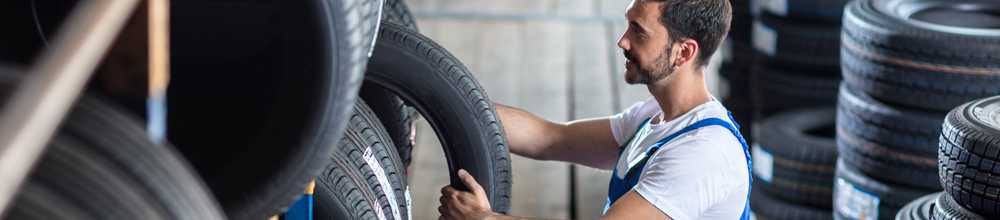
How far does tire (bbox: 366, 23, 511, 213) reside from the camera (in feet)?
11.1

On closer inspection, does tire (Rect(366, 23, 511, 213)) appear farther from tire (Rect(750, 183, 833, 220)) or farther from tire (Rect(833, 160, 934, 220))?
tire (Rect(750, 183, 833, 220))

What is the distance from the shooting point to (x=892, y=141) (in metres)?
5.05

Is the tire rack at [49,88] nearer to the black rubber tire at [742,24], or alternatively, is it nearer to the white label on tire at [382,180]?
the white label on tire at [382,180]

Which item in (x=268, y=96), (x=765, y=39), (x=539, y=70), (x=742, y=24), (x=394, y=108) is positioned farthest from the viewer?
(x=539, y=70)

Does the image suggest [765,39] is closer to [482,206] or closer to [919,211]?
[919,211]

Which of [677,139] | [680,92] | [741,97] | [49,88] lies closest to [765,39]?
[741,97]

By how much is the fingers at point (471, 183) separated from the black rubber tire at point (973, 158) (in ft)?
3.68

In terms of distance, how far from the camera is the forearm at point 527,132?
3.91 meters

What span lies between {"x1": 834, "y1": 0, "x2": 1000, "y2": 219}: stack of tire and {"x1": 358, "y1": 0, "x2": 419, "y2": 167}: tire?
155 cm

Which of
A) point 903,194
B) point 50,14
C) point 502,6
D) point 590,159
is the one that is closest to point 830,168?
point 903,194

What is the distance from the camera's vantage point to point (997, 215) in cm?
371

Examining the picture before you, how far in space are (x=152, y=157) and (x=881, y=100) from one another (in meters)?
3.70

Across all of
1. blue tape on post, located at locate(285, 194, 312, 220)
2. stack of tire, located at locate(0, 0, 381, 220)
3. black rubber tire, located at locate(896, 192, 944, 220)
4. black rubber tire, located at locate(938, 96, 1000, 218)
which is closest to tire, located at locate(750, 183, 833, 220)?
black rubber tire, located at locate(896, 192, 944, 220)

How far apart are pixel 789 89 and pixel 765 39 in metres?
0.24
